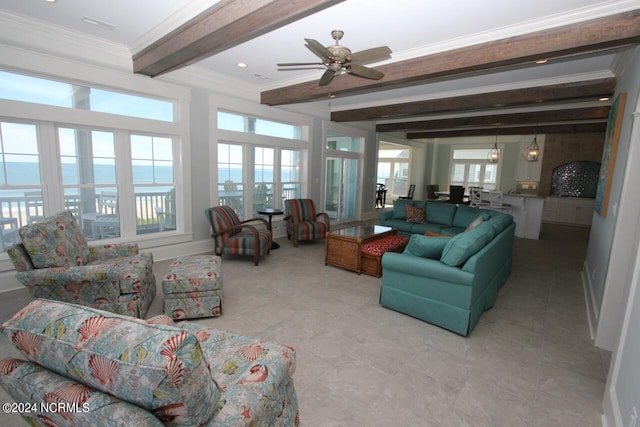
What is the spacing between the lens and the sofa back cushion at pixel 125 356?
2.60ft

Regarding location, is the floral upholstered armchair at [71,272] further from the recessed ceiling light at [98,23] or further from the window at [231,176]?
the window at [231,176]

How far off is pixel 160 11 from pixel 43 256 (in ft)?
7.83

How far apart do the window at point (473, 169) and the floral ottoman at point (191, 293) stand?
10.5 m

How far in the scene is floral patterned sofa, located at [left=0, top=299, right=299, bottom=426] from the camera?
2.62 ft

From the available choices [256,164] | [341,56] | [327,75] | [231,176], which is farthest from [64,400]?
[256,164]

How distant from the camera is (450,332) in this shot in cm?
271

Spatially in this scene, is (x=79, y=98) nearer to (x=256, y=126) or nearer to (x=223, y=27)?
(x=223, y=27)

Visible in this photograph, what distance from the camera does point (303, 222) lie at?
5594 millimetres

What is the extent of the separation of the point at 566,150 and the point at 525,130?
5.19ft

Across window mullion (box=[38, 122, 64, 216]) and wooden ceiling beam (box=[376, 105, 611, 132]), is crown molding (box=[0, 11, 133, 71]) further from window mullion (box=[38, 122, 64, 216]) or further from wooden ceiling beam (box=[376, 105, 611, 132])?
wooden ceiling beam (box=[376, 105, 611, 132])

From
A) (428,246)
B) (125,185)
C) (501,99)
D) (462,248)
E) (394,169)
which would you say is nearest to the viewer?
(462,248)

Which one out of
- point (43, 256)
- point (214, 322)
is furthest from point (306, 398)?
point (43, 256)

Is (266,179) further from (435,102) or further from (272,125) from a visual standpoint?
(435,102)

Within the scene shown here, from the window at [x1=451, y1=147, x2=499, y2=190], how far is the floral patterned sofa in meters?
11.6
